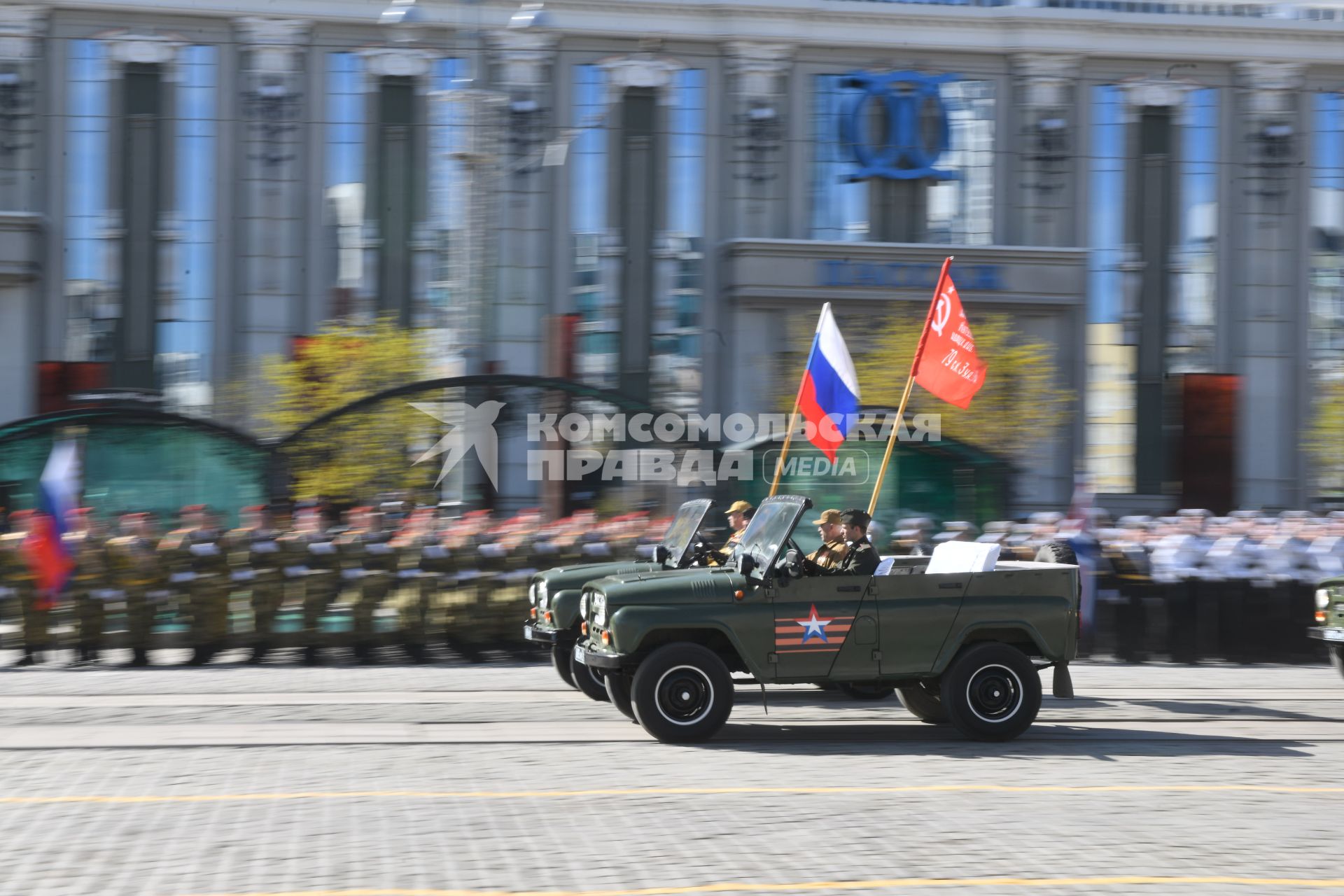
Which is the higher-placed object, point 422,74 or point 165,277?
point 422,74

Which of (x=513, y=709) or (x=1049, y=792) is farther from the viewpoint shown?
(x=513, y=709)

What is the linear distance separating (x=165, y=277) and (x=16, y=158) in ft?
15.2

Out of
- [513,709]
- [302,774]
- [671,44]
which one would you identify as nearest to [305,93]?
[671,44]

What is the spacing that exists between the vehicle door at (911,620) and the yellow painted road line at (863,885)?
12.1 ft

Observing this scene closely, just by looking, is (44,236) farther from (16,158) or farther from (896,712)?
(896,712)

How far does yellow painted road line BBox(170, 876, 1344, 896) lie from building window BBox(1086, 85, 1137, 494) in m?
35.6

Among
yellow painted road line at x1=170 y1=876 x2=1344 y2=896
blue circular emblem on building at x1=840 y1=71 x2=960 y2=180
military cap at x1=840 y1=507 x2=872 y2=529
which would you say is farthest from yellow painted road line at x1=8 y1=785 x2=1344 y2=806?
blue circular emblem on building at x1=840 y1=71 x2=960 y2=180

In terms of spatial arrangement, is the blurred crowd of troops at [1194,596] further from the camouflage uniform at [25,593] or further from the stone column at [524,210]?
the stone column at [524,210]

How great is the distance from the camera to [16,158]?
37156 mm

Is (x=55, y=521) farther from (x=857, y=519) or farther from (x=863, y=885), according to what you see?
(x=863, y=885)

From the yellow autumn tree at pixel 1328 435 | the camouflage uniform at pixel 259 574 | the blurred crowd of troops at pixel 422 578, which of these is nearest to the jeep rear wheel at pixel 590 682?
the blurred crowd of troops at pixel 422 578

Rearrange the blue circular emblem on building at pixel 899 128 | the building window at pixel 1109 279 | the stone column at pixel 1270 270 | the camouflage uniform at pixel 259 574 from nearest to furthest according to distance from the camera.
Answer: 1. the camouflage uniform at pixel 259 574
2. the blue circular emblem on building at pixel 899 128
3. the building window at pixel 1109 279
4. the stone column at pixel 1270 270

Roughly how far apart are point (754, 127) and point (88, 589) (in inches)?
1101

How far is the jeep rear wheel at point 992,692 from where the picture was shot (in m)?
9.86
